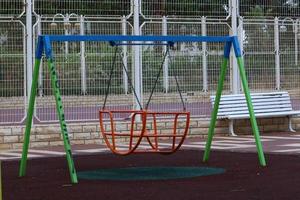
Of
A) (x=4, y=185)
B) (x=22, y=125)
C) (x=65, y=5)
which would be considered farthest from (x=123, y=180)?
(x=65, y=5)

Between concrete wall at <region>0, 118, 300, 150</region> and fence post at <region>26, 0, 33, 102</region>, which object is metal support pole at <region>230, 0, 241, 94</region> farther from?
fence post at <region>26, 0, 33, 102</region>

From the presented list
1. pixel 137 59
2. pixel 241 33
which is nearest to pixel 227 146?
pixel 137 59

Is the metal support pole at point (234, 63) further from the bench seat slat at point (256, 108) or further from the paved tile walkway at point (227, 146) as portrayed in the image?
the paved tile walkway at point (227, 146)

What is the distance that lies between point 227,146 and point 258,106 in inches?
122

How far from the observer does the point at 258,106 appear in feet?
63.7

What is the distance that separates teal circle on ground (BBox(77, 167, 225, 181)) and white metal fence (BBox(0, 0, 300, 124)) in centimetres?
530

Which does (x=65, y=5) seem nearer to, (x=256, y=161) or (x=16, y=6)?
(x=16, y=6)

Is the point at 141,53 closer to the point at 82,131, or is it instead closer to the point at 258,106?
the point at 82,131

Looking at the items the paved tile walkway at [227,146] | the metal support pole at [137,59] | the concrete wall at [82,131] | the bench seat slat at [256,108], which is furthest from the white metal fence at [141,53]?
the paved tile walkway at [227,146]

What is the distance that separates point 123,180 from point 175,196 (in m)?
1.92

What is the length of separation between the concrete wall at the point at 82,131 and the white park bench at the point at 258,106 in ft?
0.93

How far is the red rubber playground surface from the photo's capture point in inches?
358

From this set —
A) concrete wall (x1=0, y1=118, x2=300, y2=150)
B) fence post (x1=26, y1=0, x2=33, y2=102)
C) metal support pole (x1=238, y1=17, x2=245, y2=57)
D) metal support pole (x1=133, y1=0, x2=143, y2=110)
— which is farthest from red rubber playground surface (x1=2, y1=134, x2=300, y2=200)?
metal support pole (x1=238, y1=17, x2=245, y2=57)

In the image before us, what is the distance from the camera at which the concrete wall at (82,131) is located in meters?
16.9
